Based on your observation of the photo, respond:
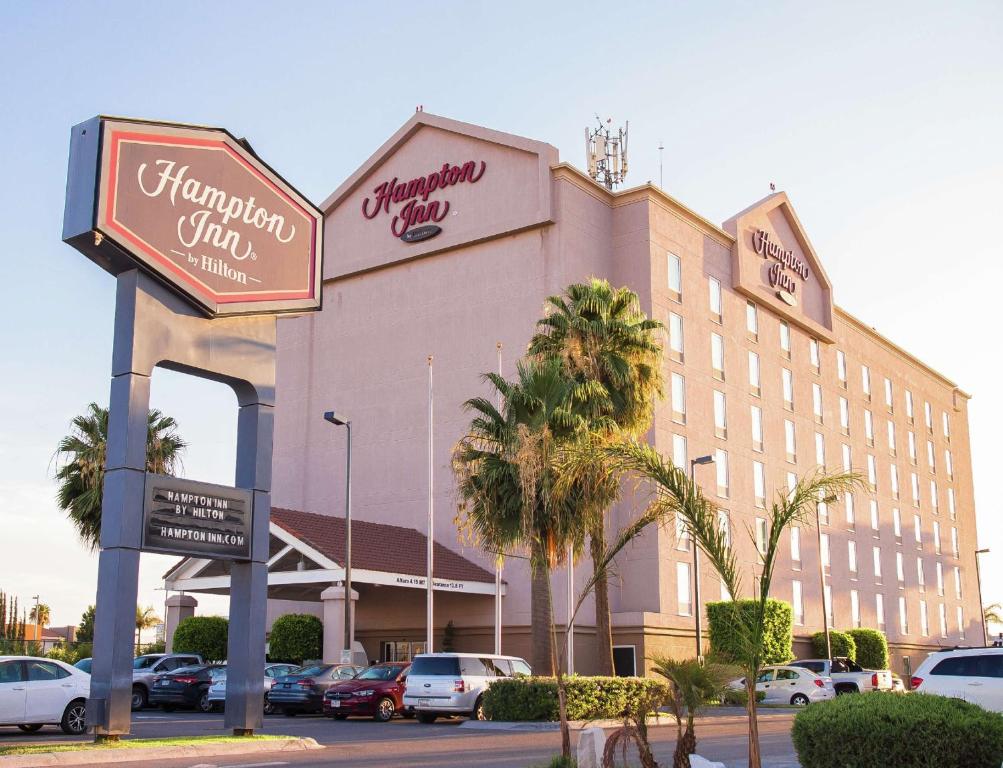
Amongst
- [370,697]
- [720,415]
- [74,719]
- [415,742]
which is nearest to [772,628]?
[720,415]

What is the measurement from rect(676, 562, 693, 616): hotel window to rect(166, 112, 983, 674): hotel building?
0.49 feet

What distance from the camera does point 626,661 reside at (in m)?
42.0

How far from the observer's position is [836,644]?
173 feet

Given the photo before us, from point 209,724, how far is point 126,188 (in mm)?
12821

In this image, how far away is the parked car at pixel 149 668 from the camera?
34000mm

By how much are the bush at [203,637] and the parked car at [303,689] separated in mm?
11696

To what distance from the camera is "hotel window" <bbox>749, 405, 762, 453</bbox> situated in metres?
51.1

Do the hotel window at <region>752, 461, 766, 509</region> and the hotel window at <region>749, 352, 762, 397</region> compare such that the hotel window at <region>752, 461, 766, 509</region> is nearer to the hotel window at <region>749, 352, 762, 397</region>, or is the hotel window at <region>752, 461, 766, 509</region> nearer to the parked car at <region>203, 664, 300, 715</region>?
the hotel window at <region>749, 352, 762, 397</region>

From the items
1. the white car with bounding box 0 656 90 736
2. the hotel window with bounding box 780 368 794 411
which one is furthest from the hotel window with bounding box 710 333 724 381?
the white car with bounding box 0 656 90 736

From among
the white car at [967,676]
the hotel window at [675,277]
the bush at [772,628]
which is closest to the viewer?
the white car at [967,676]

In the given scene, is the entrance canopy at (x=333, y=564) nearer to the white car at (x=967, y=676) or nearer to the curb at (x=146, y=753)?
the curb at (x=146, y=753)

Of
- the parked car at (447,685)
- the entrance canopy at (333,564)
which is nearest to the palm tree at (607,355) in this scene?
the parked car at (447,685)

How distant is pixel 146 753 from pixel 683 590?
99.7ft

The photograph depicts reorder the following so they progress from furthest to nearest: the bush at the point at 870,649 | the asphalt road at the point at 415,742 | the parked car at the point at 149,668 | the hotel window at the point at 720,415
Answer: the bush at the point at 870,649 → the hotel window at the point at 720,415 → the parked car at the point at 149,668 → the asphalt road at the point at 415,742
